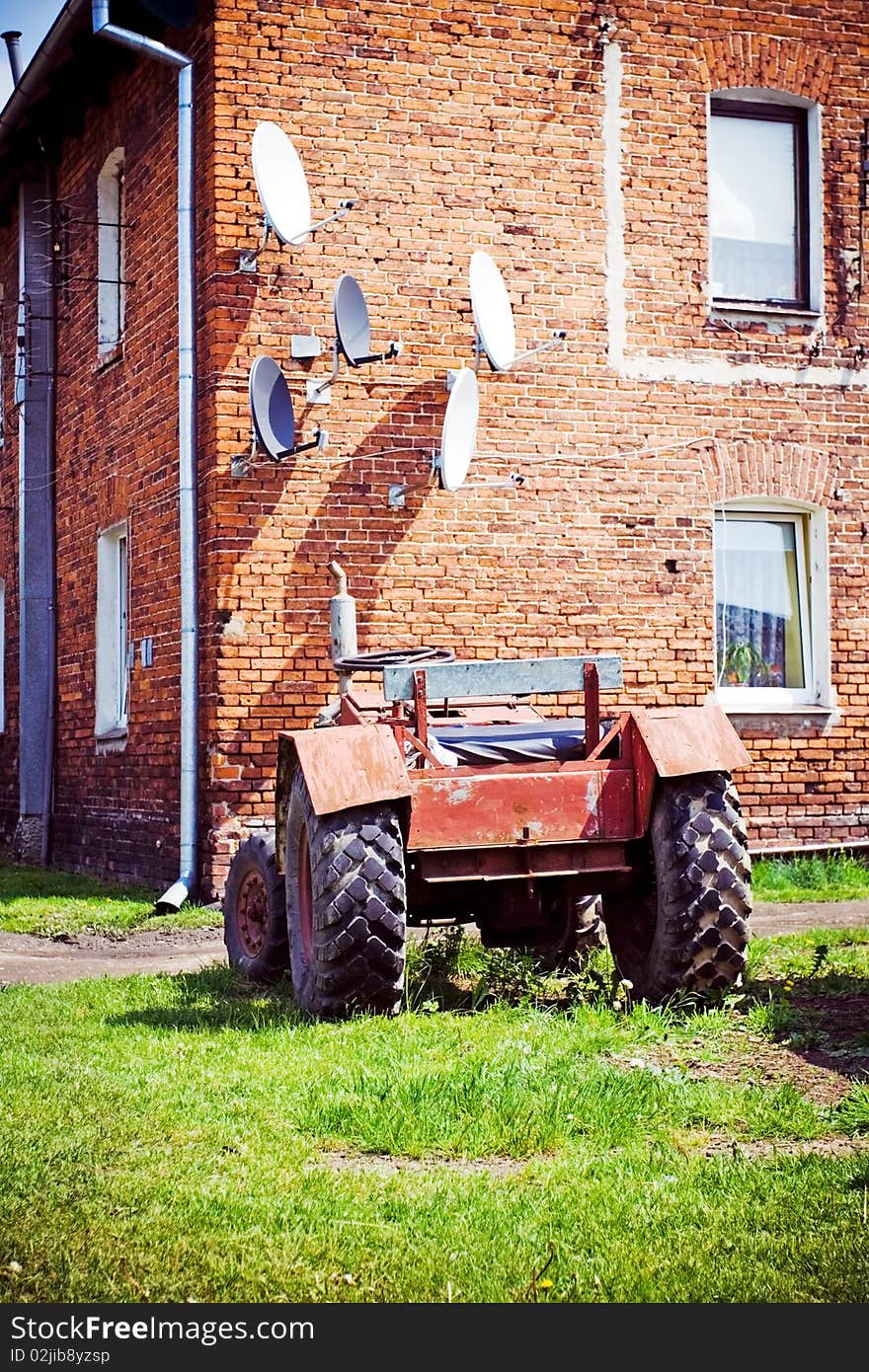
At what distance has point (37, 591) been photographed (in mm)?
15477

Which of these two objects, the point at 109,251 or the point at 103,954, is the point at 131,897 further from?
the point at 109,251

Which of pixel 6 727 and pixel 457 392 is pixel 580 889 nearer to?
pixel 457 392

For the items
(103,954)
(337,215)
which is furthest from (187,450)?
(103,954)

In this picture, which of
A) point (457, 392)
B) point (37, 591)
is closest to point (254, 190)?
point (457, 392)

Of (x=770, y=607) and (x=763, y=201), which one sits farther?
(x=763, y=201)

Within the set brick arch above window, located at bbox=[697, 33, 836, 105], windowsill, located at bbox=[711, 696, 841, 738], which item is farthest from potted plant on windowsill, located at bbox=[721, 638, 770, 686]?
brick arch above window, located at bbox=[697, 33, 836, 105]

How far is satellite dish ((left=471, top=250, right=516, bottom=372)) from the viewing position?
1115cm

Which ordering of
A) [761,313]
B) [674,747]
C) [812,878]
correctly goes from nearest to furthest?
[674,747]
[812,878]
[761,313]

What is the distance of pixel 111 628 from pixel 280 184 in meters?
4.57

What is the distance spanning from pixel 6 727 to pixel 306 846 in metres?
11.0

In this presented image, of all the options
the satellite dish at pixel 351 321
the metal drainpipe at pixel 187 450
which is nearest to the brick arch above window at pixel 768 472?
the satellite dish at pixel 351 321

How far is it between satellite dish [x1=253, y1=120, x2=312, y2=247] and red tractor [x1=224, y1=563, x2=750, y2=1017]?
478 centimetres

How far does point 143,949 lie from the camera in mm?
9750

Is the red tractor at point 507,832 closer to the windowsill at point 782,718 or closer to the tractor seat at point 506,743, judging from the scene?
the tractor seat at point 506,743
